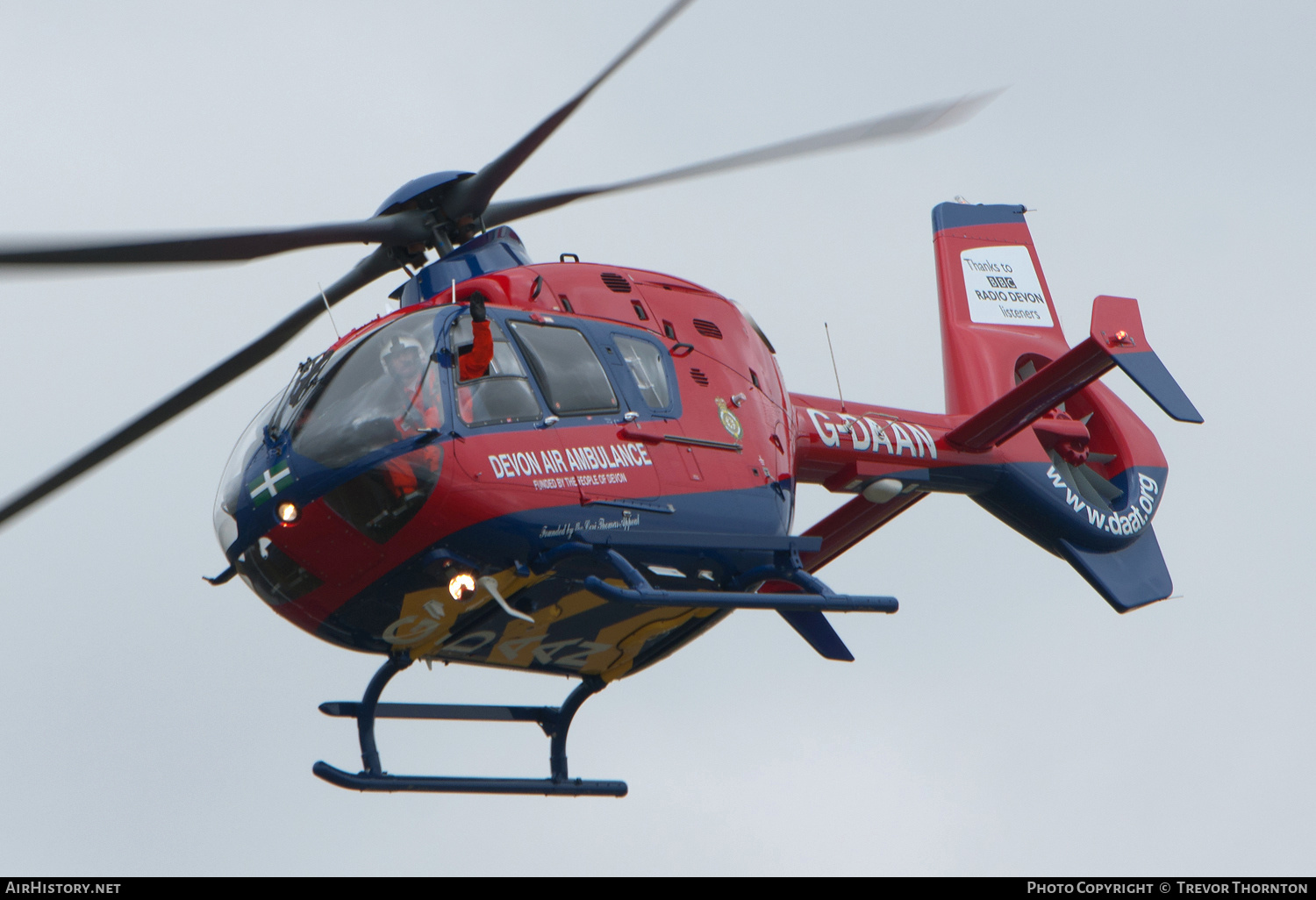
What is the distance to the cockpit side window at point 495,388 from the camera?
38.5 feet

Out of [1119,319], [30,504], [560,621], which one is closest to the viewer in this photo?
[30,504]

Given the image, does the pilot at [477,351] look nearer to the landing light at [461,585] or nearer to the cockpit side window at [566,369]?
the cockpit side window at [566,369]

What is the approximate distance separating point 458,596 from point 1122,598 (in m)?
8.55

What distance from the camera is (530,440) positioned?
467 inches

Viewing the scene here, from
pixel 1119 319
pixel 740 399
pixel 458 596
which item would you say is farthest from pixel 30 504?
pixel 1119 319

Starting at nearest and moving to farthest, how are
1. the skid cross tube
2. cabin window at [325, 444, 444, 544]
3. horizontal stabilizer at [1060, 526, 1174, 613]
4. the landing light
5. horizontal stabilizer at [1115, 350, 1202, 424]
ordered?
cabin window at [325, 444, 444, 544], the landing light, the skid cross tube, horizontal stabilizer at [1115, 350, 1202, 424], horizontal stabilizer at [1060, 526, 1174, 613]

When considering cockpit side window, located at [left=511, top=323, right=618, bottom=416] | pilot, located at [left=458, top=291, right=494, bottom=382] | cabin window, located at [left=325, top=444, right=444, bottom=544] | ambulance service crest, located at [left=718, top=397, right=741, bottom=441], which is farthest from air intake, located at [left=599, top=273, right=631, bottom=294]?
cabin window, located at [left=325, top=444, right=444, bottom=544]

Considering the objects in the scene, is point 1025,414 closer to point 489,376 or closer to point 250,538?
point 489,376

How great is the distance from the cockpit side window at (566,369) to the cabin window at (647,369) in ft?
1.27

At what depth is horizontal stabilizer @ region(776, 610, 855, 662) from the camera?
13719mm

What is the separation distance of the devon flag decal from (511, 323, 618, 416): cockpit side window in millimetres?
1859

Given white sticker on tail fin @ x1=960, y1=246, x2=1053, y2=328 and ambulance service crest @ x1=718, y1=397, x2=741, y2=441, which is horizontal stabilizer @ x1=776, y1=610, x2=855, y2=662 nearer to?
ambulance service crest @ x1=718, y1=397, x2=741, y2=441

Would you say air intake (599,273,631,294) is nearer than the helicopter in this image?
No
